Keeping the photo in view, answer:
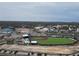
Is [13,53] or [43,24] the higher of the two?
[43,24]

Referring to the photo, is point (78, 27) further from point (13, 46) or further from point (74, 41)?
point (13, 46)

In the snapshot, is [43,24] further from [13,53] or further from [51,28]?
[13,53]

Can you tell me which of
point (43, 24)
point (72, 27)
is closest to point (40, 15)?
point (43, 24)

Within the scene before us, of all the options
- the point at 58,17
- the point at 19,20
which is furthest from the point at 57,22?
the point at 19,20

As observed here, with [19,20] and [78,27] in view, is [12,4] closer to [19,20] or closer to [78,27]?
[19,20]

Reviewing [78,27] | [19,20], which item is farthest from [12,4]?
[78,27]

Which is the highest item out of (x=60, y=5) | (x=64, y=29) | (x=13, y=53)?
(x=60, y=5)

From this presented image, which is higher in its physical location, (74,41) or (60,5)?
(60,5)
